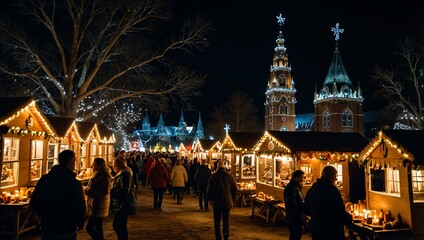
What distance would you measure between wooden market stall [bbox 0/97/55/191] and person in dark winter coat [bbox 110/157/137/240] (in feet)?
13.3

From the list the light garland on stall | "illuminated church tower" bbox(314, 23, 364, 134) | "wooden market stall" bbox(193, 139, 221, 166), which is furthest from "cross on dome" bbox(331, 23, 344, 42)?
the light garland on stall

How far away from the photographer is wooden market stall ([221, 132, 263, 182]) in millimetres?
19031

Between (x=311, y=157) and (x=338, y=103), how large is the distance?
52.1 meters

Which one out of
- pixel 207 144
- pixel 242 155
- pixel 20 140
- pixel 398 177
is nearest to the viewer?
pixel 398 177

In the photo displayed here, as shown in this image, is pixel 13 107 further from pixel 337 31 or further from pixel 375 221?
pixel 337 31

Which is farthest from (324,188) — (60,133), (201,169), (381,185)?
(60,133)

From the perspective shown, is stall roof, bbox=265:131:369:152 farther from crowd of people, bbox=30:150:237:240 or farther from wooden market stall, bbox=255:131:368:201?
crowd of people, bbox=30:150:237:240

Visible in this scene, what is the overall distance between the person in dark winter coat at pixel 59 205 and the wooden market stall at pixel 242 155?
573 inches

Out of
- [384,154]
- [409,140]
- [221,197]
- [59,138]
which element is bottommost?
[221,197]

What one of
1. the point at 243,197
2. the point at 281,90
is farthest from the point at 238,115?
the point at 243,197

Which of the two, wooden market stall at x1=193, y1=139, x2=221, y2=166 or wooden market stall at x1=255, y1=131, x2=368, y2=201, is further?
wooden market stall at x1=193, y1=139, x2=221, y2=166

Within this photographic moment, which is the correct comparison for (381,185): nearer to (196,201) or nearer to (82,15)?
(196,201)

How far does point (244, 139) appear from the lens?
1952 centimetres

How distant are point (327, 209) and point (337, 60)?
63650mm
